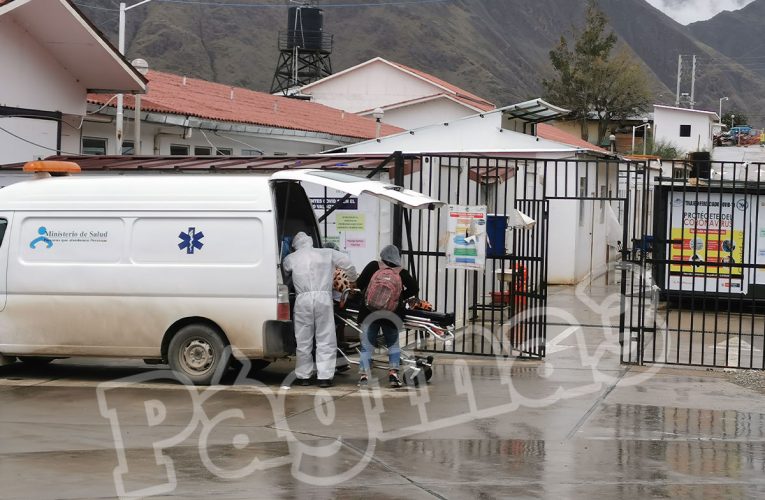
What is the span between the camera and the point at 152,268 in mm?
11820

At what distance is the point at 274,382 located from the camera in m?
12.3

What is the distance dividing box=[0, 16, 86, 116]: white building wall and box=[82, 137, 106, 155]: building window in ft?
5.53

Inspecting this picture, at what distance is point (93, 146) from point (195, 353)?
11.5 metres

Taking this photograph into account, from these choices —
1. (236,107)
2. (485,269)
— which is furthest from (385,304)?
(236,107)

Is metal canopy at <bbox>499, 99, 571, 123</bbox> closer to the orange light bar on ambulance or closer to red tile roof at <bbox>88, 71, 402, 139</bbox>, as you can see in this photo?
red tile roof at <bbox>88, 71, 402, 139</bbox>

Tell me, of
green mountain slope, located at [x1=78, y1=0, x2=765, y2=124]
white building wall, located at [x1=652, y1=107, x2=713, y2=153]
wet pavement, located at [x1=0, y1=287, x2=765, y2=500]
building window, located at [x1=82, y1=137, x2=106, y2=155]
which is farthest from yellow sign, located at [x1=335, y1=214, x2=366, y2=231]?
green mountain slope, located at [x1=78, y1=0, x2=765, y2=124]

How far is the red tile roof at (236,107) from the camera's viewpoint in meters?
24.1

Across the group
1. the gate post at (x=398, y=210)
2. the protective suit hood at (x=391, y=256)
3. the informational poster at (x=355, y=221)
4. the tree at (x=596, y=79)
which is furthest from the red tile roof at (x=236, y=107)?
the tree at (x=596, y=79)

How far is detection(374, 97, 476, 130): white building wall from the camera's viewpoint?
4369 cm

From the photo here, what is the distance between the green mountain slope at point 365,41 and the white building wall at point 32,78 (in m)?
92.6

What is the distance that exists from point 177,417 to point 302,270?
7.47 ft

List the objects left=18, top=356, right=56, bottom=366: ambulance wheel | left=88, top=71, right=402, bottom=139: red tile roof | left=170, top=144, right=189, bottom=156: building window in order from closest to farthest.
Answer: left=18, top=356, right=56, bottom=366: ambulance wheel, left=88, top=71, right=402, bottom=139: red tile roof, left=170, top=144, right=189, bottom=156: building window

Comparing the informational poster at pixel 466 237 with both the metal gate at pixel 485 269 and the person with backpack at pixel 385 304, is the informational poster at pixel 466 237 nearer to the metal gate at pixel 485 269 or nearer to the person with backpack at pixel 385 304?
the metal gate at pixel 485 269

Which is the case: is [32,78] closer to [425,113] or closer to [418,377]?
[418,377]
